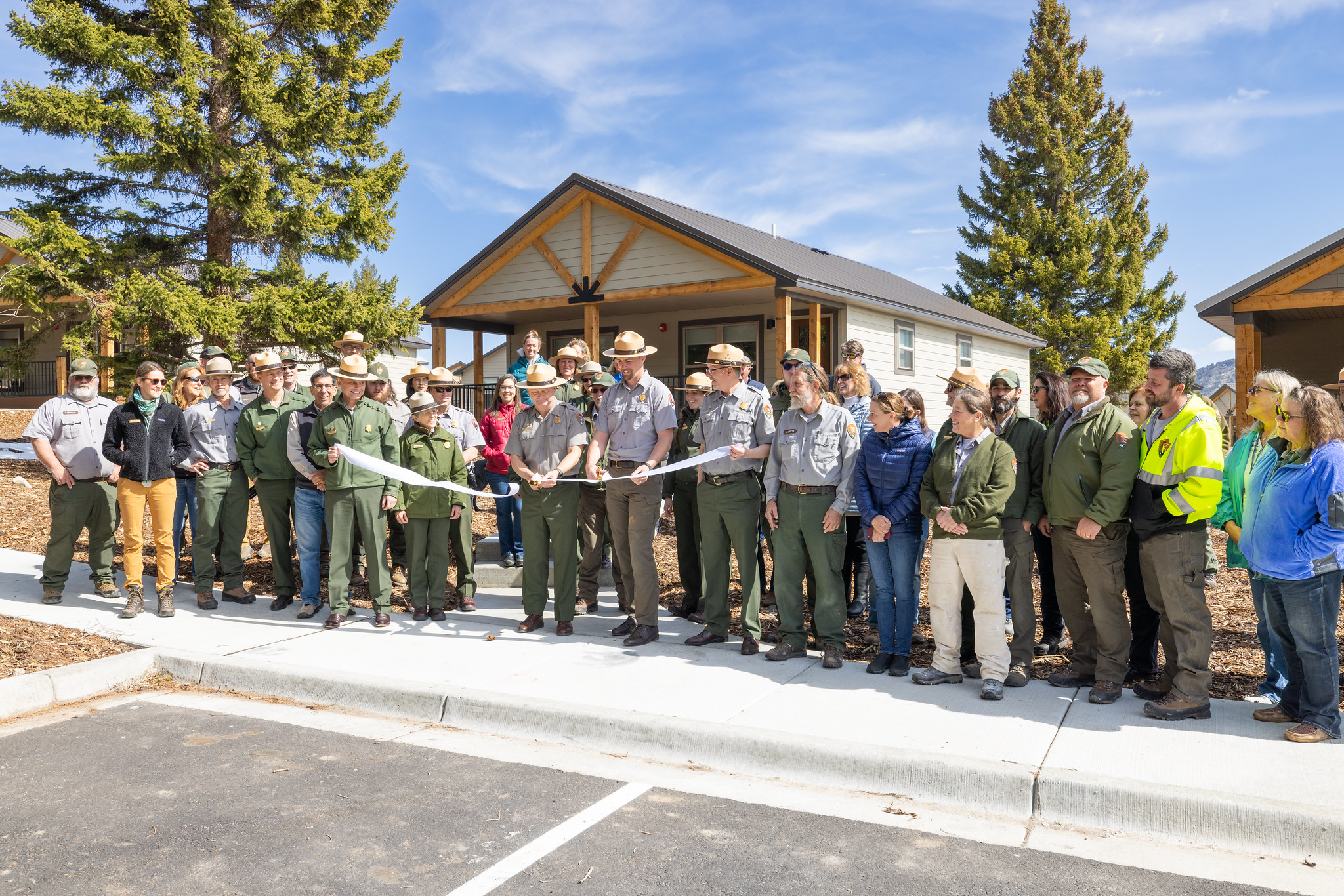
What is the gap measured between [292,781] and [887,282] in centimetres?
2032

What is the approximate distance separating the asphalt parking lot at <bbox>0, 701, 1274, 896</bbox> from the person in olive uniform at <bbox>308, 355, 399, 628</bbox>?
2520 millimetres

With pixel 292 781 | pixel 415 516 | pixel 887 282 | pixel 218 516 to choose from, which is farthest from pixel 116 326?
pixel 887 282

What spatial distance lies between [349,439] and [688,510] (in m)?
2.85

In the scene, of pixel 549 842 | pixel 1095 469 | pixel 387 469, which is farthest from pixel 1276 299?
pixel 549 842

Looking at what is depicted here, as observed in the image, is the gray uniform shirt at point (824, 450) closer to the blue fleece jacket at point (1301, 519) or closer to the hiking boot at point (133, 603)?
the blue fleece jacket at point (1301, 519)

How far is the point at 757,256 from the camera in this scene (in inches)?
596

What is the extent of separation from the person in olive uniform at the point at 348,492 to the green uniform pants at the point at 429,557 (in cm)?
23

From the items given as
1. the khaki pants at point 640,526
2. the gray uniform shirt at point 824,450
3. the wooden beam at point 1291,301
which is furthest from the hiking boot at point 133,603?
the wooden beam at point 1291,301

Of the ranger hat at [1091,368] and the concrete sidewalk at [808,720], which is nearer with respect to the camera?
the concrete sidewalk at [808,720]

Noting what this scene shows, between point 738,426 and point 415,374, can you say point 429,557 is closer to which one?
point 415,374

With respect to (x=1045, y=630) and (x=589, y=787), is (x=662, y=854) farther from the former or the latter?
(x=1045, y=630)

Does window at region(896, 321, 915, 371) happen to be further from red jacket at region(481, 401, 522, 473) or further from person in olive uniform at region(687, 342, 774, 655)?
person in olive uniform at region(687, 342, 774, 655)

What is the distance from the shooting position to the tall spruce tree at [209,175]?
1360 centimetres

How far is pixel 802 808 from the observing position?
4113mm
